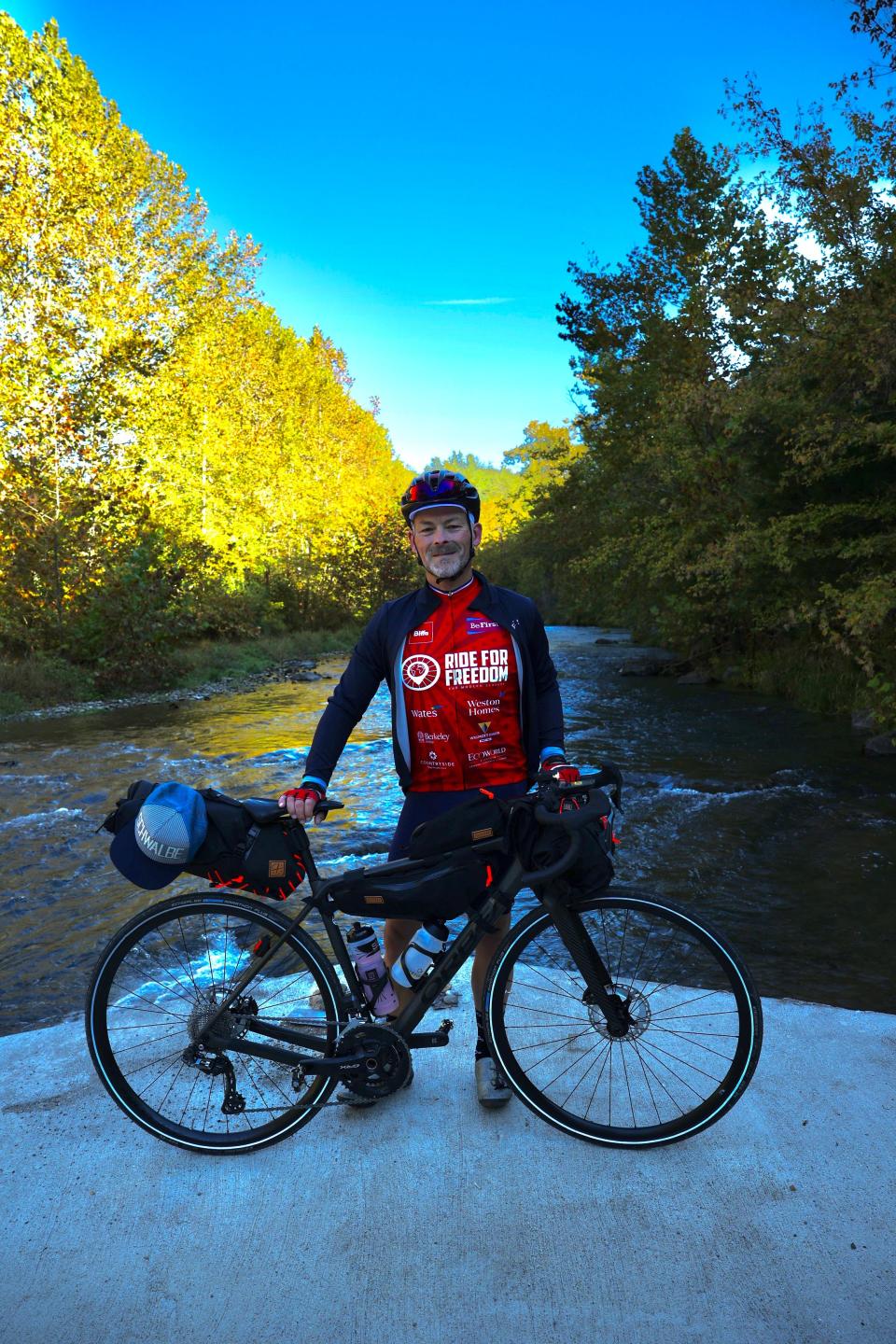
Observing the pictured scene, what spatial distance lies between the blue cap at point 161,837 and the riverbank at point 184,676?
43.5ft

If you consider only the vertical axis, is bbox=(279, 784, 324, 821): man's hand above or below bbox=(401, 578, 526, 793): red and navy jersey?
below

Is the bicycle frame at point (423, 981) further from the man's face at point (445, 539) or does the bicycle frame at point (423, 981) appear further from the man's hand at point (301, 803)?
the man's face at point (445, 539)

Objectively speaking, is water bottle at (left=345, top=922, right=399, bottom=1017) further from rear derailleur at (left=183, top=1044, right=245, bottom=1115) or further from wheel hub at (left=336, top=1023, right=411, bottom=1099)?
rear derailleur at (left=183, top=1044, right=245, bottom=1115)

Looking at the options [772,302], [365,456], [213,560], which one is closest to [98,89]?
[213,560]

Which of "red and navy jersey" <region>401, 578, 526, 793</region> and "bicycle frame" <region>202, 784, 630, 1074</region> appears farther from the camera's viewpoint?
"red and navy jersey" <region>401, 578, 526, 793</region>

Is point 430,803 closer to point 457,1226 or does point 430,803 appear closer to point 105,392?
point 457,1226

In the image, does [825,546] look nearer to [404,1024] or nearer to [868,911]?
[868,911]

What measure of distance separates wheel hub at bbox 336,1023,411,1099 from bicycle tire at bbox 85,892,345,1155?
0.06 metres

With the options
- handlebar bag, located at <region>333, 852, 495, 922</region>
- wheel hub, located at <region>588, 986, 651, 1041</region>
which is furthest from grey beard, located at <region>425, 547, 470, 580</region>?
wheel hub, located at <region>588, 986, 651, 1041</region>

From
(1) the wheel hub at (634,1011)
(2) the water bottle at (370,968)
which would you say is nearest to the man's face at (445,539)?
(2) the water bottle at (370,968)

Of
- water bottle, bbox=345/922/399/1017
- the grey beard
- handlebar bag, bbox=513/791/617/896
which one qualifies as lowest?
water bottle, bbox=345/922/399/1017

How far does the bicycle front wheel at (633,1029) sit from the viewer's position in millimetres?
2422

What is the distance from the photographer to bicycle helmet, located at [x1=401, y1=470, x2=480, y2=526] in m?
2.76

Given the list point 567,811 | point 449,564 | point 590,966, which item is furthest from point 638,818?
point 567,811
